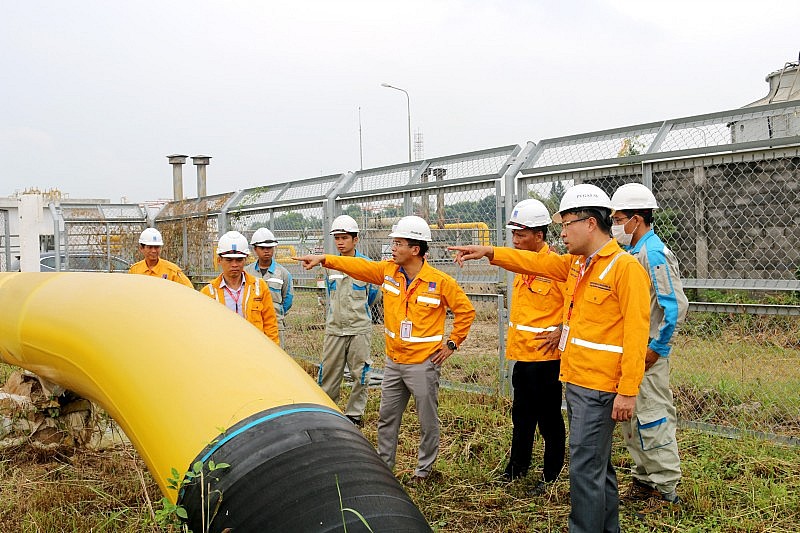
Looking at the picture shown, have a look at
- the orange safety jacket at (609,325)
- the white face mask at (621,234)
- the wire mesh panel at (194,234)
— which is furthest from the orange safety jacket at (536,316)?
the wire mesh panel at (194,234)

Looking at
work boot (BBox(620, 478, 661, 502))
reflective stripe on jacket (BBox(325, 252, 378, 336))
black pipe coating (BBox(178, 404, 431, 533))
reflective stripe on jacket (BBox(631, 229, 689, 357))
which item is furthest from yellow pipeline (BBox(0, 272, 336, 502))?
reflective stripe on jacket (BBox(325, 252, 378, 336))

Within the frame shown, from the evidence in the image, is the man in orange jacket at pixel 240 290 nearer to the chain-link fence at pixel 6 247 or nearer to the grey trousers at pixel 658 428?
the grey trousers at pixel 658 428

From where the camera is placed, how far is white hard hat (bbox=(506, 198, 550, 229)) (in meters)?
4.86

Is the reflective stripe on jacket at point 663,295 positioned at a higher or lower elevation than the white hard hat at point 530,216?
lower

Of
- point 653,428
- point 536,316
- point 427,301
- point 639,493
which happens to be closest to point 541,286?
point 536,316

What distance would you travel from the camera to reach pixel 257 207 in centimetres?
927

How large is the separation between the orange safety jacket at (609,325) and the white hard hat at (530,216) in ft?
4.14

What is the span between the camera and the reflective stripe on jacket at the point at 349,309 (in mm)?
6387

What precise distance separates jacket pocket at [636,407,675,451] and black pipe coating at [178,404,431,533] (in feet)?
7.69

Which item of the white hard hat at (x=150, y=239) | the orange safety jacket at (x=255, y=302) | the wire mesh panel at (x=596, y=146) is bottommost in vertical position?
the orange safety jacket at (x=255, y=302)

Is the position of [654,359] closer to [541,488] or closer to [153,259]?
[541,488]

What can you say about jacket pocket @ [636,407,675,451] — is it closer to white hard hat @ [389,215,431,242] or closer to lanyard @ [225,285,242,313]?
white hard hat @ [389,215,431,242]

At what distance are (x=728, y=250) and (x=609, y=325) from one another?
263 cm

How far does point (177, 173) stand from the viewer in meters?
17.6
